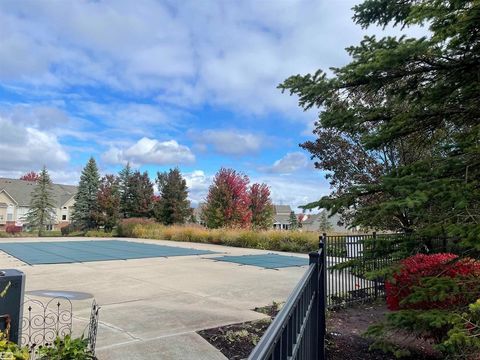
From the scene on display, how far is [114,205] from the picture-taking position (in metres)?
37.3

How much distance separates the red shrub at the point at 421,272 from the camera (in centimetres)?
398

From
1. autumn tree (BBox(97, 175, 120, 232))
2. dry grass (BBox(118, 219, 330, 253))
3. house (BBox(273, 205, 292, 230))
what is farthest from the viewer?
house (BBox(273, 205, 292, 230))

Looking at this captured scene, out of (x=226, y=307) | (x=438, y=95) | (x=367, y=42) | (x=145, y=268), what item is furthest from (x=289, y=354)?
(x=145, y=268)

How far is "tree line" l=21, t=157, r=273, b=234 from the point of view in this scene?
32031 millimetres

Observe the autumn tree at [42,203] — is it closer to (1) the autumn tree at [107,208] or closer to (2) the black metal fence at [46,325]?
(1) the autumn tree at [107,208]

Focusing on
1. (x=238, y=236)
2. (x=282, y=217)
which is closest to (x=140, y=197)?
(x=238, y=236)

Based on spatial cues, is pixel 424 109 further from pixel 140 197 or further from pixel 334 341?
pixel 140 197

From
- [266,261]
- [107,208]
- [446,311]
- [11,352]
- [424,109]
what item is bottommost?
[266,261]

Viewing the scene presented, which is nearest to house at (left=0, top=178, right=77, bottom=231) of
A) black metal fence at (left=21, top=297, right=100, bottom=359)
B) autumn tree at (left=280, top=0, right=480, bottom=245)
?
black metal fence at (left=21, top=297, right=100, bottom=359)

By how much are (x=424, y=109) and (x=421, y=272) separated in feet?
5.94

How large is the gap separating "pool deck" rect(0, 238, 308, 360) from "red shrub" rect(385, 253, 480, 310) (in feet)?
7.10

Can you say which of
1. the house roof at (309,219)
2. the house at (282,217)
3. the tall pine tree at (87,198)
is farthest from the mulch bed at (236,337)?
the house roof at (309,219)

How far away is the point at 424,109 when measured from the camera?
12.8 ft

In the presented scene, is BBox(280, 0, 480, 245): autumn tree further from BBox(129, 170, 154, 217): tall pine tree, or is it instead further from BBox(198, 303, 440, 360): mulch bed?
BBox(129, 170, 154, 217): tall pine tree
